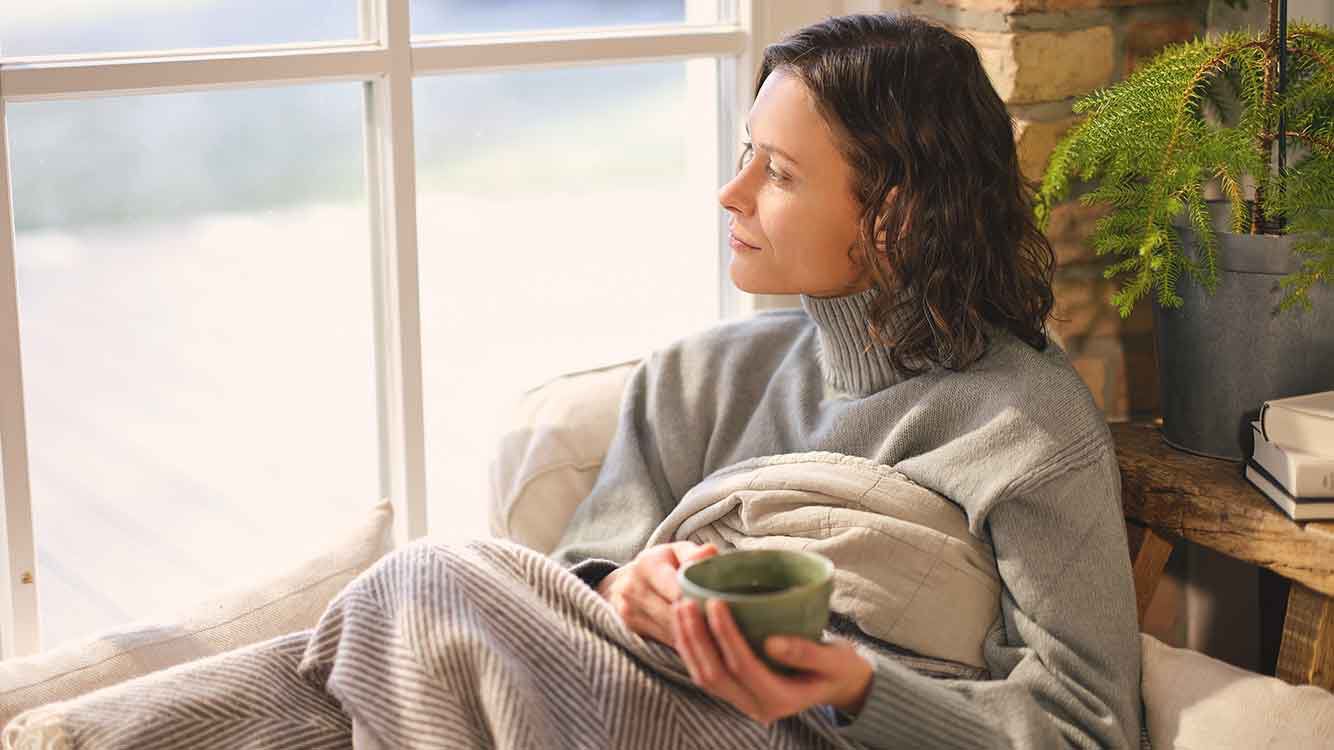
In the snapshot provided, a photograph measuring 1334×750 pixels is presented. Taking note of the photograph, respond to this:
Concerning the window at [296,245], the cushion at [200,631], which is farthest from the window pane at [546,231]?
the cushion at [200,631]

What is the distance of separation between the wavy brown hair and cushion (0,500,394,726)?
2.06ft

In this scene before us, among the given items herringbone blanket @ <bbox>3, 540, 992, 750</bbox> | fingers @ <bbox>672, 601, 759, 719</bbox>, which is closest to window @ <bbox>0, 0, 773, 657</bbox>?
herringbone blanket @ <bbox>3, 540, 992, 750</bbox>

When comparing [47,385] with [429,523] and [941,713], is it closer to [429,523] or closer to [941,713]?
[429,523]

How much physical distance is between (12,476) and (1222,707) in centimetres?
131

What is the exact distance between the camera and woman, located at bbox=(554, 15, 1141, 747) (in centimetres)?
142

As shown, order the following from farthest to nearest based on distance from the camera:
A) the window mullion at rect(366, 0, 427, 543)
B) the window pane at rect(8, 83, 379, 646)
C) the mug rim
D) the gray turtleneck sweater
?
the window mullion at rect(366, 0, 427, 543) → the window pane at rect(8, 83, 379, 646) → the gray turtleneck sweater → the mug rim

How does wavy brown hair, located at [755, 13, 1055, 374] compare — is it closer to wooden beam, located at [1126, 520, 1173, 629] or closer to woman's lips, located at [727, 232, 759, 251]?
woman's lips, located at [727, 232, 759, 251]

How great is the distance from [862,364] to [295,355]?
0.74 meters

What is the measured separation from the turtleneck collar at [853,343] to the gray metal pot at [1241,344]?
367mm

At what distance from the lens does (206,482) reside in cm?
183

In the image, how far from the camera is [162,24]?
1.67 meters

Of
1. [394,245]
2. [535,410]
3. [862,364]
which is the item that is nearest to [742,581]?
[862,364]

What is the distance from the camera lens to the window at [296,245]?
1.67 meters

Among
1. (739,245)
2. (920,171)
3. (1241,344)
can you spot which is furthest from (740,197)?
(1241,344)
